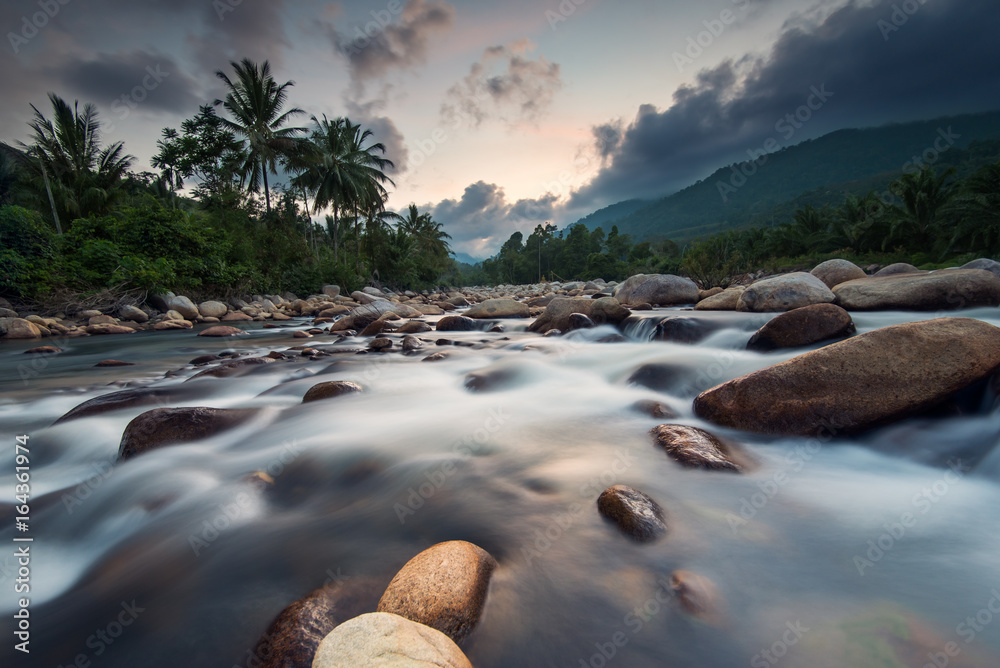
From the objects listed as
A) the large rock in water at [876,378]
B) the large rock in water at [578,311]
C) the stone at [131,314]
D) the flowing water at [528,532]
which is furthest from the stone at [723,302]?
the stone at [131,314]

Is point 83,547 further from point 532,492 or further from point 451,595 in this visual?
point 532,492

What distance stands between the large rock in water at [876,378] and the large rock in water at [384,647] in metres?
2.77

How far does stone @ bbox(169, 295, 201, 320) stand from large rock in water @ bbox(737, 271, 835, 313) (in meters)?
16.6

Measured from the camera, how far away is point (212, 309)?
14109mm

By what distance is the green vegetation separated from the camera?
12.2 meters

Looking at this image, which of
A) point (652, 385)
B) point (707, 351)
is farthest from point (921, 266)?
point (652, 385)

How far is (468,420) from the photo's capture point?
3.74 meters

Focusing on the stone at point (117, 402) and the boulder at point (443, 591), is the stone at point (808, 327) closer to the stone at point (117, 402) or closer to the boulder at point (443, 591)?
the boulder at point (443, 591)

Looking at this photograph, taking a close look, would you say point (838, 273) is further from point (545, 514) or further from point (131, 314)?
point (131, 314)

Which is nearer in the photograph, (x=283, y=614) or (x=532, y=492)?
(x=283, y=614)

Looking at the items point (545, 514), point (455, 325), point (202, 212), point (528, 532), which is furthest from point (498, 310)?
point (202, 212)

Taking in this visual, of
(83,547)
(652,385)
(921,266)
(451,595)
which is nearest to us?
(451,595)

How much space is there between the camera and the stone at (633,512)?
189 centimetres

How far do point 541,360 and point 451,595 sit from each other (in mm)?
4399
